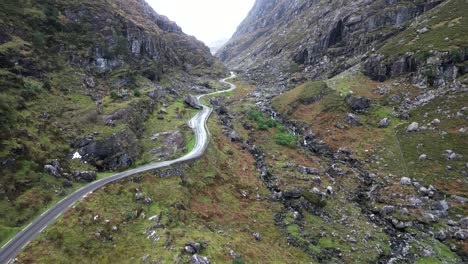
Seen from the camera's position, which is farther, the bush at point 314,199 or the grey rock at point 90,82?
the grey rock at point 90,82

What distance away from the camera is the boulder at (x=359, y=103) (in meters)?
87.1

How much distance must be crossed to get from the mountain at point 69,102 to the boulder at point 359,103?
4941cm

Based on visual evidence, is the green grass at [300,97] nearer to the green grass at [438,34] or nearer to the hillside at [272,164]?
the hillside at [272,164]

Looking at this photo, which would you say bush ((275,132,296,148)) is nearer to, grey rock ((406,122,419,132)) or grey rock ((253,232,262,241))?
grey rock ((406,122,419,132))

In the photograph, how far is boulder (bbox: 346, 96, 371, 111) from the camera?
87062 mm

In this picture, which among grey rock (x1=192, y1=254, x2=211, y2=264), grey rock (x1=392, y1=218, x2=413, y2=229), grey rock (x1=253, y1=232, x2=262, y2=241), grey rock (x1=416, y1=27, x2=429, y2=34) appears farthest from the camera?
grey rock (x1=416, y1=27, x2=429, y2=34)

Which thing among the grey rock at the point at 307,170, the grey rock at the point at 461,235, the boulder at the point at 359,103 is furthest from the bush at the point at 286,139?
the grey rock at the point at 461,235

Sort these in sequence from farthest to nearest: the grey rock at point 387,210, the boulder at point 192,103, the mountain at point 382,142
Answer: the boulder at point 192,103
the grey rock at point 387,210
the mountain at point 382,142

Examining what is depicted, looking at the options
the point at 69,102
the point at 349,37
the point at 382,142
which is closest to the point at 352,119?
the point at 382,142

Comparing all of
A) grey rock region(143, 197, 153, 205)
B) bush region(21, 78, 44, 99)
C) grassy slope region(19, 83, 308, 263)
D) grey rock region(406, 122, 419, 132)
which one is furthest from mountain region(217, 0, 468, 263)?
bush region(21, 78, 44, 99)

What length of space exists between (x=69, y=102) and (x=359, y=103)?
7670 cm

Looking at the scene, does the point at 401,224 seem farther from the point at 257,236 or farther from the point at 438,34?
the point at 438,34

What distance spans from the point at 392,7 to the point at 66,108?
136 metres

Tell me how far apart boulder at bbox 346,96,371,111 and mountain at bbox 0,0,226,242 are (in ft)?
162
